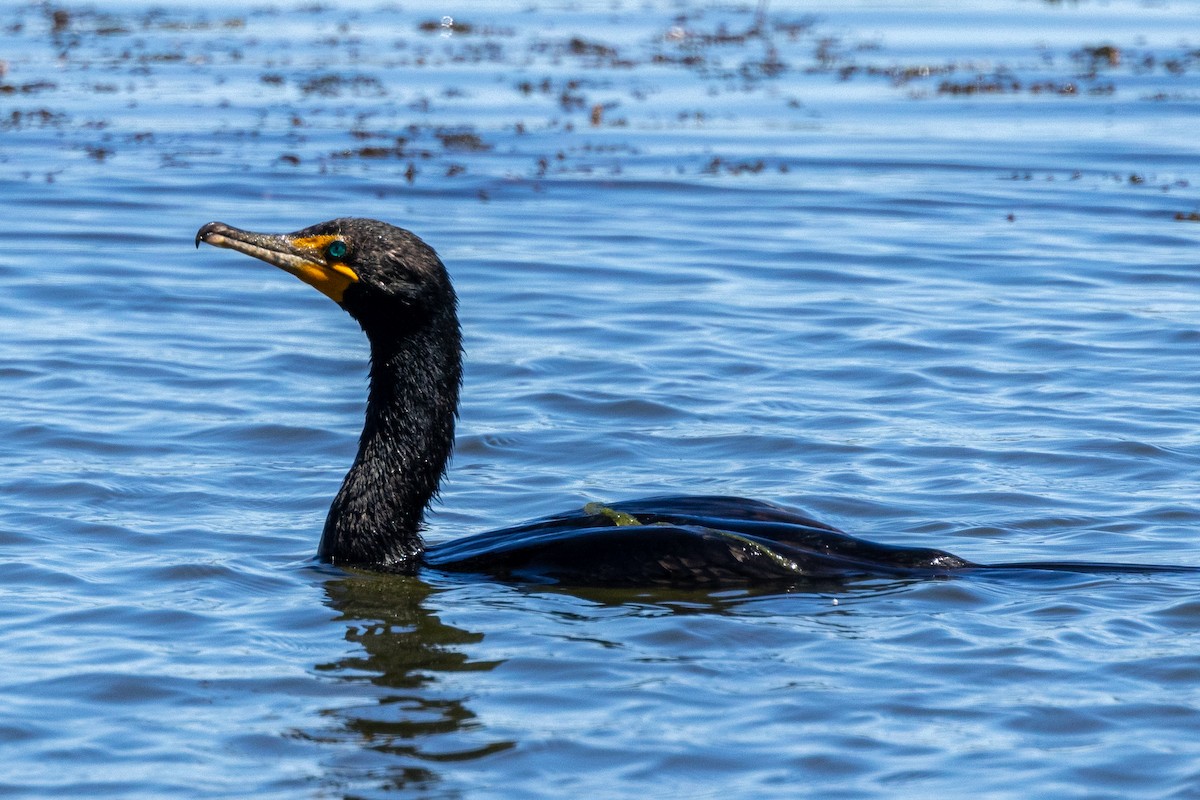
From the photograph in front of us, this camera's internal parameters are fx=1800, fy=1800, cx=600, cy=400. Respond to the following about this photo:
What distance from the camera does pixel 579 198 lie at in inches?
598

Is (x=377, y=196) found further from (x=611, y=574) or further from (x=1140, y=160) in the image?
(x=611, y=574)

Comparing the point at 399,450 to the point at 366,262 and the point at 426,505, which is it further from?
the point at 366,262

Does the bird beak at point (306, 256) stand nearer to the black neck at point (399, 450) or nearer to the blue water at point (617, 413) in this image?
the black neck at point (399, 450)

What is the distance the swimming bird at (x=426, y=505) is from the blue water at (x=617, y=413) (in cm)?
14

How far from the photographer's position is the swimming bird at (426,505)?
6.61m

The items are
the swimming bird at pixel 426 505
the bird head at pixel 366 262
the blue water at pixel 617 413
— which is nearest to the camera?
the blue water at pixel 617 413

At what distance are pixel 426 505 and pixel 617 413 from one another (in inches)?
91.4

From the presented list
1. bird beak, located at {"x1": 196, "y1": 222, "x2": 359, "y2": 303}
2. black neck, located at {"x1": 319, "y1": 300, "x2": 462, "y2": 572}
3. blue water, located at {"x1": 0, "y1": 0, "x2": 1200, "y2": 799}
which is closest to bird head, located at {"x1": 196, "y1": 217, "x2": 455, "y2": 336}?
bird beak, located at {"x1": 196, "y1": 222, "x2": 359, "y2": 303}

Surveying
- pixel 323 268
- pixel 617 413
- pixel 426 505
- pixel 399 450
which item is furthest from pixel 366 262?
pixel 617 413

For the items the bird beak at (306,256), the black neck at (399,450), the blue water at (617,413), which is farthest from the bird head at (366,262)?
the blue water at (617,413)

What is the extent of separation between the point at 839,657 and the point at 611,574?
1.03 m

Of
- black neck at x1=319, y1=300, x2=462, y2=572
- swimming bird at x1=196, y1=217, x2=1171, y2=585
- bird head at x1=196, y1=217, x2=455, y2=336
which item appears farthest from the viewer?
black neck at x1=319, y1=300, x2=462, y2=572

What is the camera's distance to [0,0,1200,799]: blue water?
541 cm

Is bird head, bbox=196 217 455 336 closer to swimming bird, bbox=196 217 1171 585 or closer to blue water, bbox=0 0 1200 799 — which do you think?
swimming bird, bbox=196 217 1171 585
